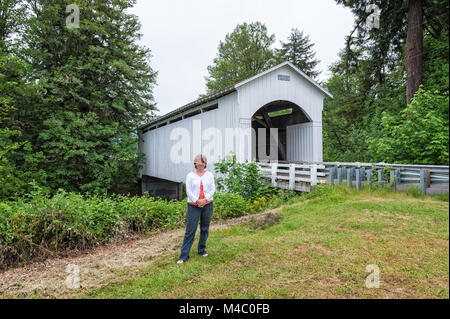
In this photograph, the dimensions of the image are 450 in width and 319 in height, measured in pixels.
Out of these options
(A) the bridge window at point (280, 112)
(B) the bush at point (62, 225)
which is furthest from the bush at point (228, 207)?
(A) the bridge window at point (280, 112)

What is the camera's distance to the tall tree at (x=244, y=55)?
89.1 feet

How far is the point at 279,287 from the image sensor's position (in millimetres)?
3025

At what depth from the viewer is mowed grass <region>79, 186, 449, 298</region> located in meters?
2.35

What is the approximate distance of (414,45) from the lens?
148 cm

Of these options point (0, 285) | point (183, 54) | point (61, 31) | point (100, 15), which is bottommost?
point (0, 285)

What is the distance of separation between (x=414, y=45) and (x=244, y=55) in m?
27.5

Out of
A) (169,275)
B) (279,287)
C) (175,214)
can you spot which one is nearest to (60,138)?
(175,214)

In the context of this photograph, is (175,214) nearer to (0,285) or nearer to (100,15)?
(0,285)

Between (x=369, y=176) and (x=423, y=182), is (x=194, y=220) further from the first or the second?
(x=423, y=182)

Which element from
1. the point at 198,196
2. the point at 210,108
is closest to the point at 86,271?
the point at 198,196

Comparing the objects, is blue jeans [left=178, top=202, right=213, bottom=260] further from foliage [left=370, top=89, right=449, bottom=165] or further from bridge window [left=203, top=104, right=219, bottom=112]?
bridge window [left=203, top=104, right=219, bottom=112]

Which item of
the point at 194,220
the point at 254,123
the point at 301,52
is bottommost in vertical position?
the point at 194,220

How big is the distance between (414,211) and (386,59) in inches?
115
